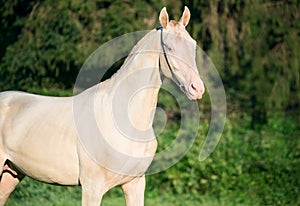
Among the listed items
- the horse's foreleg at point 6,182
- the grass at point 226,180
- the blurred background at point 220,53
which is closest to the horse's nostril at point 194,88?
the horse's foreleg at point 6,182

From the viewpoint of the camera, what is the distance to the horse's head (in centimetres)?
523

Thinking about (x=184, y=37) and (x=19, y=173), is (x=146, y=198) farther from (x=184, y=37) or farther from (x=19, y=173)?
(x=184, y=37)

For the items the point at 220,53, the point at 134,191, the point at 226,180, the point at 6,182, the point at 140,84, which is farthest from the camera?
the point at 220,53

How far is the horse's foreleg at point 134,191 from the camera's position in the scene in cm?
573

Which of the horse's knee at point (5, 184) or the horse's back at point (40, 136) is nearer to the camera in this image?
the horse's back at point (40, 136)

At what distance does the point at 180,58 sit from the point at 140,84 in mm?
415

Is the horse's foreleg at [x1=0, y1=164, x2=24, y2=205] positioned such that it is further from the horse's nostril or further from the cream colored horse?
the horse's nostril

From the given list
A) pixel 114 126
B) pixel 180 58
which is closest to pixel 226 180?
pixel 114 126

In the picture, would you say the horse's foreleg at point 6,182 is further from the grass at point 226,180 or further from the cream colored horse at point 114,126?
the grass at point 226,180

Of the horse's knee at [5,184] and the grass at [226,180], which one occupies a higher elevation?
the horse's knee at [5,184]

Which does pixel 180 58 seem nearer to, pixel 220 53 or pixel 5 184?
pixel 5 184

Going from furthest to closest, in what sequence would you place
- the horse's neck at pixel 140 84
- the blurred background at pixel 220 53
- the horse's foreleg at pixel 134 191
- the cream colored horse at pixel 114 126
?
the blurred background at pixel 220 53 → the horse's foreleg at pixel 134 191 → the horse's neck at pixel 140 84 → the cream colored horse at pixel 114 126

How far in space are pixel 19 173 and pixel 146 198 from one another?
3978 mm

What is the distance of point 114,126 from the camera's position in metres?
5.54
